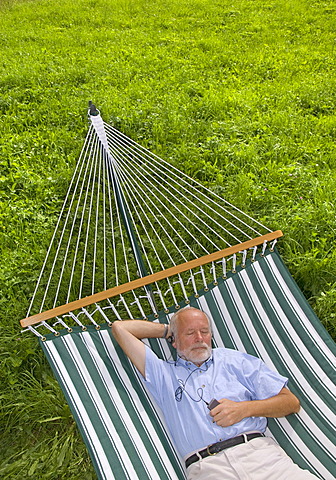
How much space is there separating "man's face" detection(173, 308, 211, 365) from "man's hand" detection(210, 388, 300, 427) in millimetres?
221

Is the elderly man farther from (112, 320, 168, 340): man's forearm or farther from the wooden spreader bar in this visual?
the wooden spreader bar

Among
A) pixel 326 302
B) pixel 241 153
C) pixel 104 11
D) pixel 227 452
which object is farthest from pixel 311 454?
pixel 104 11

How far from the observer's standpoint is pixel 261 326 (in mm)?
2311

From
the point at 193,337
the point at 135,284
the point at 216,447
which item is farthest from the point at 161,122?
the point at 216,447

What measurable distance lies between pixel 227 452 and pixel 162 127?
120 inches

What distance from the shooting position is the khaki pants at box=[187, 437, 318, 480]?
179 centimetres

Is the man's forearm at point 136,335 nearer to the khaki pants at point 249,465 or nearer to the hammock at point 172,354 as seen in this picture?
the hammock at point 172,354

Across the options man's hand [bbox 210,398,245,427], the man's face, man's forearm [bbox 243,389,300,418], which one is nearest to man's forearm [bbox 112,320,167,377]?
the man's face

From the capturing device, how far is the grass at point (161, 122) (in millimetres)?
2516

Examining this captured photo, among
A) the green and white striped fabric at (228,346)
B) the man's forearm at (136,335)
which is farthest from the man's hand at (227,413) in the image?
the man's forearm at (136,335)

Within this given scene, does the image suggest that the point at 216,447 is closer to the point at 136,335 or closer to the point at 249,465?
the point at 249,465

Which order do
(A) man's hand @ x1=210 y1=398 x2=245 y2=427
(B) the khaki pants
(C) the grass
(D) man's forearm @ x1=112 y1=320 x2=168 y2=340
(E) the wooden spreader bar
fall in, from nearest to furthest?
(B) the khaki pants → (A) man's hand @ x1=210 y1=398 x2=245 y2=427 → (E) the wooden spreader bar → (D) man's forearm @ x1=112 y1=320 x2=168 y2=340 → (C) the grass

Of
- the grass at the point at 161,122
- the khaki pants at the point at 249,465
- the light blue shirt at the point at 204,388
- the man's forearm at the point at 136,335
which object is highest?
the grass at the point at 161,122

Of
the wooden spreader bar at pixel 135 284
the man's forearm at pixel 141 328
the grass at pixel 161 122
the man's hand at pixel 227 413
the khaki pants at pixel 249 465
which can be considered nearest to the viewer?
the khaki pants at pixel 249 465
